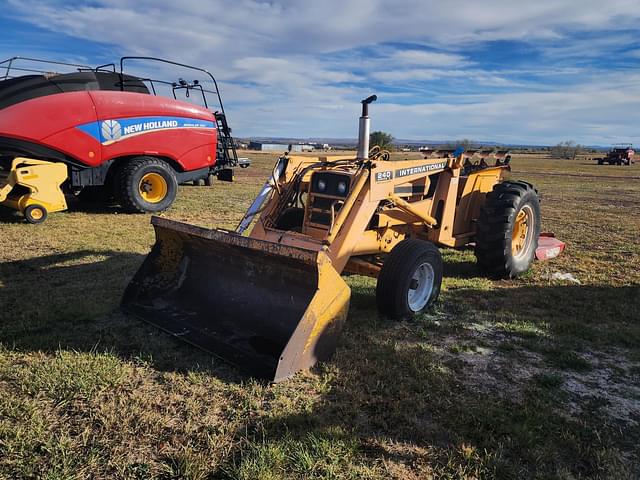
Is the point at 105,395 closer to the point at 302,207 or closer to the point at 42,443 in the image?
the point at 42,443

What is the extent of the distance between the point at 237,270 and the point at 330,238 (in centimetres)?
91

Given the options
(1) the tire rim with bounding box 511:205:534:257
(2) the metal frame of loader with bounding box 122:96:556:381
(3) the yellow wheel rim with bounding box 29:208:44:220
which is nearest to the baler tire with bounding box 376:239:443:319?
(2) the metal frame of loader with bounding box 122:96:556:381

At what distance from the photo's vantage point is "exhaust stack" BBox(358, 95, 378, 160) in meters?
4.83

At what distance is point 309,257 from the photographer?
3.54m

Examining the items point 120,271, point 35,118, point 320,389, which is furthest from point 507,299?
point 35,118

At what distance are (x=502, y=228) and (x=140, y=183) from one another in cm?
749

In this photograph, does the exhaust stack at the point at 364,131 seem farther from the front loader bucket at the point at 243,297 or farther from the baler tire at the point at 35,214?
the baler tire at the point at 35,214

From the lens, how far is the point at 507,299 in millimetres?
5523

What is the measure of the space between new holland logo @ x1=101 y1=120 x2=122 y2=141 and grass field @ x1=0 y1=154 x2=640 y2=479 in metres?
4.62

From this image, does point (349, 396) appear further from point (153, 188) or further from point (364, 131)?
point (153, 188)

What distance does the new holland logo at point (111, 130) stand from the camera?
9359mm

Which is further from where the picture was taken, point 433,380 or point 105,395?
point 433,380

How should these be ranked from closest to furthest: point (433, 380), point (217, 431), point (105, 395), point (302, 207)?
point (217, 431), point (105, 395), point (433, 380), point (302, 207)

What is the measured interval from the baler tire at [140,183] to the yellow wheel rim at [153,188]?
1.3 inches
